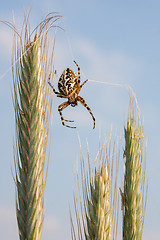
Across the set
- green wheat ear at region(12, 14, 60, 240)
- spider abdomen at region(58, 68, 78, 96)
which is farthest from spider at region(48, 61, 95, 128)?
green wheat ear at region(12, 14, 60, 240)

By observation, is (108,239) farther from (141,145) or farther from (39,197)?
(141,145)

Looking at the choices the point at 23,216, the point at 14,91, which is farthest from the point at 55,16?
the point at 23,216

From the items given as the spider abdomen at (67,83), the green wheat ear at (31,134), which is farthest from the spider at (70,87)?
the green wheat ear at (31,134)

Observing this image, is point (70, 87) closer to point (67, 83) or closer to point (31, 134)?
point (67, 83)

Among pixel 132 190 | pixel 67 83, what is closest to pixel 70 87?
pixel 67 83

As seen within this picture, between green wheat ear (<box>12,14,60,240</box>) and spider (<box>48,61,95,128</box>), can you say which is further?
spider (<box>48,61,95,128</box>)

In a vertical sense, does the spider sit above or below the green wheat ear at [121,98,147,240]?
above

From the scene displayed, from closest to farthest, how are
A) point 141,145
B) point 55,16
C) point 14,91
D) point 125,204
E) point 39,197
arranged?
1. point 39,197
2. point 14,91
3. point 55,16
4. point 125,204
5. point 141,145

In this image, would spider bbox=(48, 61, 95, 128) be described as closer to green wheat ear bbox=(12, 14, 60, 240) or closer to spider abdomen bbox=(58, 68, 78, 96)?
spider abdomen bbox=(58, 68, 78, 96)
